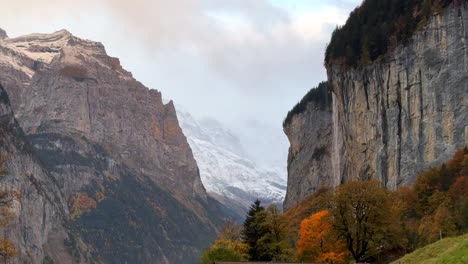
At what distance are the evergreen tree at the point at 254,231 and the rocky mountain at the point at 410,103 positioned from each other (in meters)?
23.6

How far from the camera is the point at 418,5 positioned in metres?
109

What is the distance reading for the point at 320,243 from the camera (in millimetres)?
84438

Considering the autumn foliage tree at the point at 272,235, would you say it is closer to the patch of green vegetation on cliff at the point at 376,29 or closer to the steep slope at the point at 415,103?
the steep slope at the point at 415,103

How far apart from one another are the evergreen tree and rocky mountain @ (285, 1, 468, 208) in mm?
23611

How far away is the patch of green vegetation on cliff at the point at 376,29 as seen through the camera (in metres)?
106

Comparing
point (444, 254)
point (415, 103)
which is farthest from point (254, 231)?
point (444, 254)

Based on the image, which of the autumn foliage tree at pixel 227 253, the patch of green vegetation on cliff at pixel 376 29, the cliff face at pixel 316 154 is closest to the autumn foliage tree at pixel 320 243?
the autumn foliage tree at pixel 227 253

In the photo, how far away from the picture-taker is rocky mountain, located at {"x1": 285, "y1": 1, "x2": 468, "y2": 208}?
9644 cm

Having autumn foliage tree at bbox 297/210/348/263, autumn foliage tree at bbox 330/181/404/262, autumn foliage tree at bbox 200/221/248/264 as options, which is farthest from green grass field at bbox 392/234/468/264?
autumn foliage tree at bbox 200/221/248/264

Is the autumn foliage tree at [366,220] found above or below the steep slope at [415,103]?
below

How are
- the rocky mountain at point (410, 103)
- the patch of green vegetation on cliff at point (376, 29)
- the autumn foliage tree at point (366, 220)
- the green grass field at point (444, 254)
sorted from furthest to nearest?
the patch of green vegetation on cliff at point (376, 29) < the rocky mountain at point (410, 103) < the autumn foliage tree at point (366, 220) < the green grass field at point (444, 254)

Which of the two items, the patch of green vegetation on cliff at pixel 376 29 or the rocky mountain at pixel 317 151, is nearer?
the patch of green vegetation on cliff at pixel 376 29

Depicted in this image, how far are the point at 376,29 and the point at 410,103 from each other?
20.1m

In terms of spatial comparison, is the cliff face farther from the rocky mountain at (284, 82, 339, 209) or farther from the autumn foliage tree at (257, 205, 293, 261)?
the autumn foliage tree at (257, 205, 293, 261)
